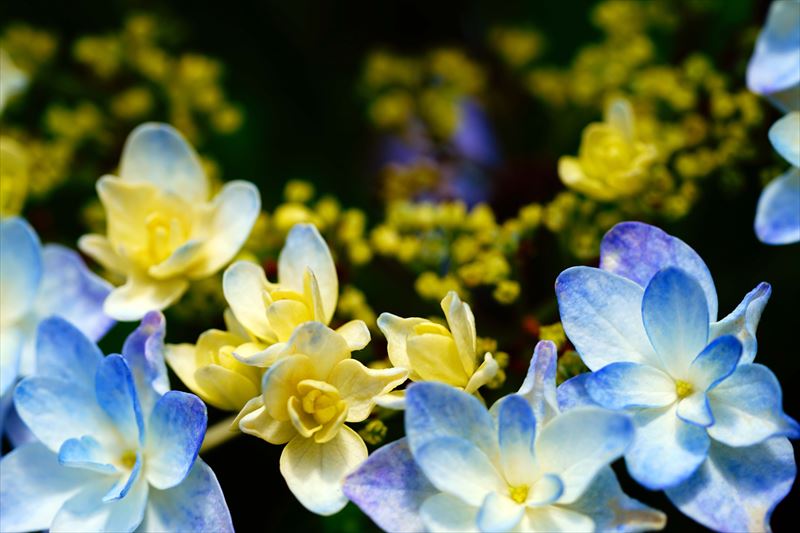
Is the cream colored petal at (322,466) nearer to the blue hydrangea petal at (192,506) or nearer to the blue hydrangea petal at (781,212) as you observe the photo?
the blue hydrangea petal at (192,506)

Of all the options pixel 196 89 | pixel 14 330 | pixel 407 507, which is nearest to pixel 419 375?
pixel 407 507

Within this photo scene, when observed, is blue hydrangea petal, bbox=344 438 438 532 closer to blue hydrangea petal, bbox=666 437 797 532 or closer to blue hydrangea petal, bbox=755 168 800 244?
blue hydrangea petal, bbox=666 437 797 532

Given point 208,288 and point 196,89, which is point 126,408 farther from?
point 196,89

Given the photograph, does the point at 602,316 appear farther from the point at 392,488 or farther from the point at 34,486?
the point at 34,486

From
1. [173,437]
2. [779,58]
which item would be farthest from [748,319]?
[173,437]

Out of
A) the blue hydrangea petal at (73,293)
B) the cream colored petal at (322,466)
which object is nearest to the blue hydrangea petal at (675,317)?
the cream colored petal at (322,466)
